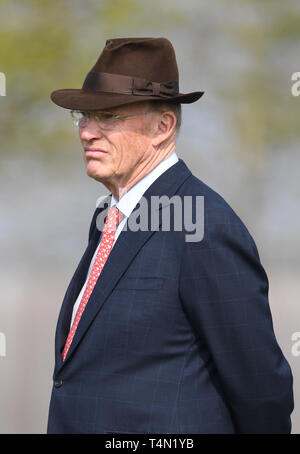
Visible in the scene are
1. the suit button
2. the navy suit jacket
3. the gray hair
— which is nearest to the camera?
the navy suit jacket

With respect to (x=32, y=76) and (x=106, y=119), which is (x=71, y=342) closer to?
(x=106, y=119)

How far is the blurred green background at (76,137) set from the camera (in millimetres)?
4652

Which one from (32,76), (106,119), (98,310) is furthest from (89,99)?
(32,76)

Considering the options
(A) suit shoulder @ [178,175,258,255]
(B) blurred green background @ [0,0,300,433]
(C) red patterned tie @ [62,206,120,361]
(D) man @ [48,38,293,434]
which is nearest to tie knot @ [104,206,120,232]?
(C) red patterned tie @ [62,206,120,361]

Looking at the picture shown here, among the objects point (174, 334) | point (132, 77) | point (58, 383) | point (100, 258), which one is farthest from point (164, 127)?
point (58, 383)

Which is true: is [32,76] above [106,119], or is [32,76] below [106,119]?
above

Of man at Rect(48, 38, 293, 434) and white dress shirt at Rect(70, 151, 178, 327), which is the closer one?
man at Rect(48, 38, 293, 434)

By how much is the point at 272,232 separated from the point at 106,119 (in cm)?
250

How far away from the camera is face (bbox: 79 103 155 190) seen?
236 centimetres

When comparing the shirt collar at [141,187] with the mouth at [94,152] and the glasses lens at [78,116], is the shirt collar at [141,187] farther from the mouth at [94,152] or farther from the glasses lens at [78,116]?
the glasses lens at [78,116]

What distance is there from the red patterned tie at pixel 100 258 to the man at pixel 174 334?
60 mm

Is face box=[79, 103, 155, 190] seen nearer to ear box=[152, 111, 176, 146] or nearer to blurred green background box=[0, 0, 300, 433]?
ear box=[152, 111, 176, 146]

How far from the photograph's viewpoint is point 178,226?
2244mm

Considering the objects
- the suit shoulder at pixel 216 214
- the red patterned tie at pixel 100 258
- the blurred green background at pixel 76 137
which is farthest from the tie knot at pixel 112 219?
the blurred green background at pixel 76 137
